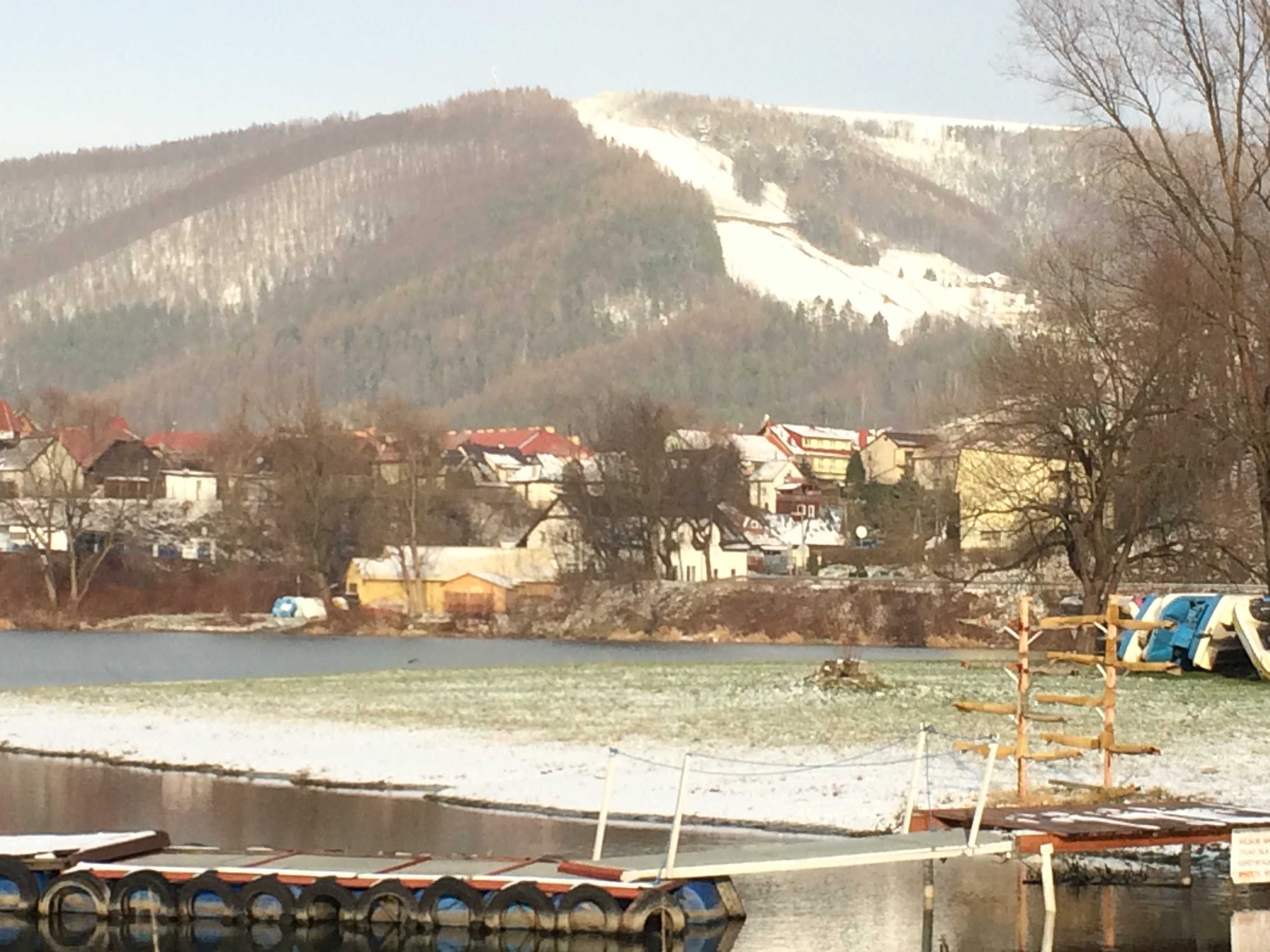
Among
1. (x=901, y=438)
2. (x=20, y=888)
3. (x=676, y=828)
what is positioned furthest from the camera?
(x=901, y=438)

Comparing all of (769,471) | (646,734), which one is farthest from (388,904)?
(769,471)

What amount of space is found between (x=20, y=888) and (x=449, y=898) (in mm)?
4107

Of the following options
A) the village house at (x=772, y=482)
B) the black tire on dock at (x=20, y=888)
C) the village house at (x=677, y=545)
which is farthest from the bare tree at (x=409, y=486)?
the black tire on dock at (x=20, y=888)

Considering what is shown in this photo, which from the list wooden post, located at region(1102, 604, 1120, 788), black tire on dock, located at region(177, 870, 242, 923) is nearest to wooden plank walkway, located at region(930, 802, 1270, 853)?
wooden post, located at region(1102, 604, 1120, 788)

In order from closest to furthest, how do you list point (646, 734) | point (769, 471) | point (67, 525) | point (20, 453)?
point (646, 734) → point (67, 525) → point (20, 453) → point (769, 471)

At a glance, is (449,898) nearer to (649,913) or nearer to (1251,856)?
(649,913)

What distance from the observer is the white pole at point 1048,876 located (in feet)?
49.9

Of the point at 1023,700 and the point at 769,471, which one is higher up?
the point at 1023,700

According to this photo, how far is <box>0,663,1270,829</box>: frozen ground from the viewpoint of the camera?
23.4 meters

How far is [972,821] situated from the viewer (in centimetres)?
1664

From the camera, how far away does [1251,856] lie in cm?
1609

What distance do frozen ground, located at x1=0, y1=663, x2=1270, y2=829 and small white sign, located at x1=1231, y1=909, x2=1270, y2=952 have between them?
A: 507 centimetres

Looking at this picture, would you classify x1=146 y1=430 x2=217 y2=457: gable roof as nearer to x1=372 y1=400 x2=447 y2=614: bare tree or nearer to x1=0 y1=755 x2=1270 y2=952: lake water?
x1=372 y1=400 x2=447 y2=614: bare tree

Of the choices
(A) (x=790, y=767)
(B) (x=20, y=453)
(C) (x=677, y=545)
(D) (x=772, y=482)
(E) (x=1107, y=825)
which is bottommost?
(D) (x=772, y=482)
